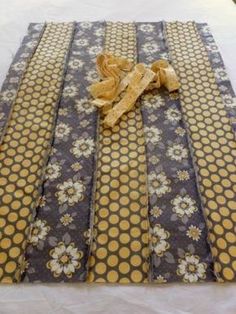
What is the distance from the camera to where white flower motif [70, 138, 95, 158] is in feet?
3.48

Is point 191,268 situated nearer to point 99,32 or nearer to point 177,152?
point 177,152

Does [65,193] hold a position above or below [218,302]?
above

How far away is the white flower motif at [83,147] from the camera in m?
1.06

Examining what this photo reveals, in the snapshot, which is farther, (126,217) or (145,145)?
(145,145)

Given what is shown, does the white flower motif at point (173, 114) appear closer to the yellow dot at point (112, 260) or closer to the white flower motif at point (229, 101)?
the white flower motif at point (229, 101)

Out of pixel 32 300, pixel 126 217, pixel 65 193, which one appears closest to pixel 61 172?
pixel 65 193

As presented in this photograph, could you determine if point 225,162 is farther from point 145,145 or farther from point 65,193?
point 65,193

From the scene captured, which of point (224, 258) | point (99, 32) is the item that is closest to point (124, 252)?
point (224, 258)

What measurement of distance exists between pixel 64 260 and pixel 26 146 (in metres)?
0.41

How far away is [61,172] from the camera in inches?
39.8

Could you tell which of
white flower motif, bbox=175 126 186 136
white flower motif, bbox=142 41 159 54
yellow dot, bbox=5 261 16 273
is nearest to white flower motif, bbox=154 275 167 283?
yellow dot, bbox=5 261 16 273

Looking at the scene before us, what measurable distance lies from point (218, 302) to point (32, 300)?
0.42m

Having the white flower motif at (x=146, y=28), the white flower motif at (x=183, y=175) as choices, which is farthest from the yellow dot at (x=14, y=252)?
the white flower motif at (x=146, y=28)

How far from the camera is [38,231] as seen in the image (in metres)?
0.88
